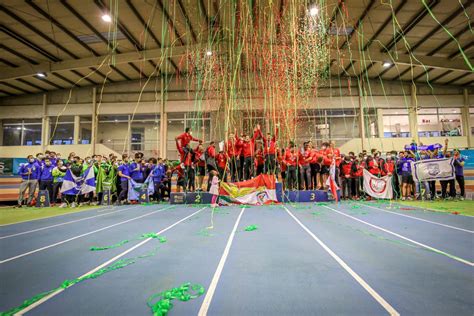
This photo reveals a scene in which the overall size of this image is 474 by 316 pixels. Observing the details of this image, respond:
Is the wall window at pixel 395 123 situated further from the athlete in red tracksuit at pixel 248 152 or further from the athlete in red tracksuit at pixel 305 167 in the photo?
the athlete in red tracksuit at pixel 248 152

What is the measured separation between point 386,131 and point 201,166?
14481mm

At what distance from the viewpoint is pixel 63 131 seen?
17.8 m

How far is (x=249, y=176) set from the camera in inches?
301

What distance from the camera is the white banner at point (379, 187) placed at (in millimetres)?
7223

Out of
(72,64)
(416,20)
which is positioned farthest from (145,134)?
(416,20)

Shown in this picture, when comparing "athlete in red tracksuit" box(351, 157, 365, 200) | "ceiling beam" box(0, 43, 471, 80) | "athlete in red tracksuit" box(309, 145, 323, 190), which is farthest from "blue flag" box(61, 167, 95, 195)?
"athlete in red tracksuit" box(351, 157, 365, 200)

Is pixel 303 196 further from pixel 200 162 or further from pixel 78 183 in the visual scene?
pixel 78 183

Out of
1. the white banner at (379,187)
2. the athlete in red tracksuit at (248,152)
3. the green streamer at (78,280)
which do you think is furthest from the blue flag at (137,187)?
the white banner at (379,187)

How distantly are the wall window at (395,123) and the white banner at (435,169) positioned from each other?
10034mm

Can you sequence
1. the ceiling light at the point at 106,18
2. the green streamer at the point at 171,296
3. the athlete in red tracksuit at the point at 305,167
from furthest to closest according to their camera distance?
the ceiling light at the point at 106,18, the athlete in red tracksuit at the point at 305,167, the green streamer at the point at 171,296

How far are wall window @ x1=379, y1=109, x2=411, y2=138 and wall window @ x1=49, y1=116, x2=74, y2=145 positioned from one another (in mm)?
22428

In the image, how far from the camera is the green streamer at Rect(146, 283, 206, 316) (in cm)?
140

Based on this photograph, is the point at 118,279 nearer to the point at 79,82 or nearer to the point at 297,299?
the point at 297,299

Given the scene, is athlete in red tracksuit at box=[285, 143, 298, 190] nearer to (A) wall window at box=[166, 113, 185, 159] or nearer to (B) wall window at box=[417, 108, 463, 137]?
(A) wall window at box=[166, 113, 185, 159]
